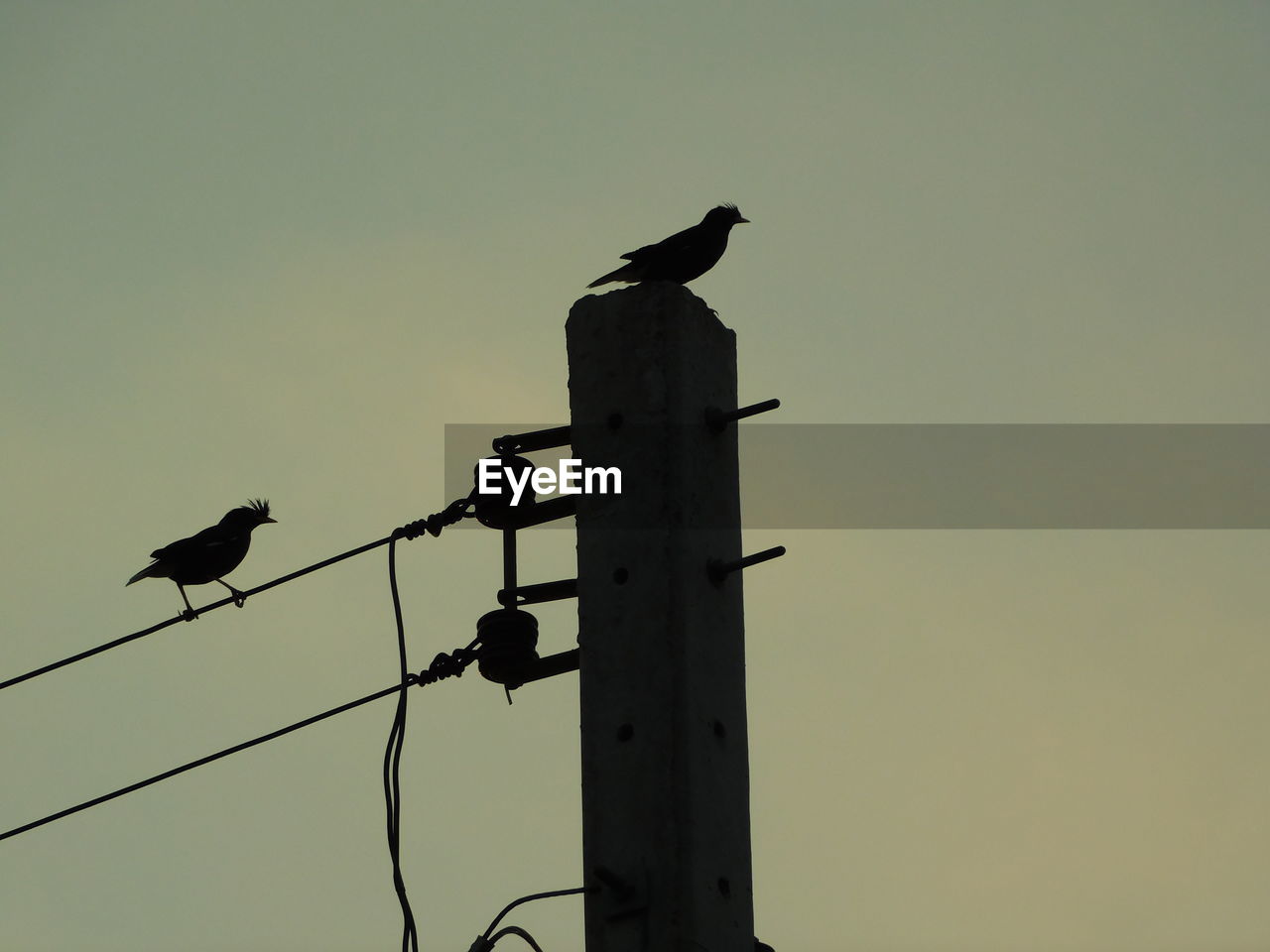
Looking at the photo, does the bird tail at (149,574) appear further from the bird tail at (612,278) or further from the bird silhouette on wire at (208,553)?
the bird tail at (612,278)

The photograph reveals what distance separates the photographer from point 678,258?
739 cm

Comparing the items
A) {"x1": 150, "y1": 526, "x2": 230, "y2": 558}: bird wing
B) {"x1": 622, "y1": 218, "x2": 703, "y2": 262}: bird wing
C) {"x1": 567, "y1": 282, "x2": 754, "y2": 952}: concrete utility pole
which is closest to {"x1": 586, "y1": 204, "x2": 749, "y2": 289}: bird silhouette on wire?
{"x1": 622, "y1": 218, "x2": 703, "y2": 262}: bird wing

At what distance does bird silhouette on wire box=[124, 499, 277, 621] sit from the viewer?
10.7 metres

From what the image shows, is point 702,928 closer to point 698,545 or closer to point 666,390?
point 698,545

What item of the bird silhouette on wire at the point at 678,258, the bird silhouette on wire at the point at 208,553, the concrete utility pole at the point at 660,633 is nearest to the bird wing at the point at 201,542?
the bird silhouette on wire at the point at 208,553

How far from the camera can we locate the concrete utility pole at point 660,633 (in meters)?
4.65

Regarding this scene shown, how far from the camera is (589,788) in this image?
485 centimetres

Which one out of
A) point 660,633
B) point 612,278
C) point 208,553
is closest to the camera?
point 660,633

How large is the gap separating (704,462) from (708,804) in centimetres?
99

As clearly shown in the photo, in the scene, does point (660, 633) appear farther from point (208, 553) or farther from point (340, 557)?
point (208, 553)

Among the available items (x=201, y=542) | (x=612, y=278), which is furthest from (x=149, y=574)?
(x=612, y=278)

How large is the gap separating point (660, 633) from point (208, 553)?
21.4ft

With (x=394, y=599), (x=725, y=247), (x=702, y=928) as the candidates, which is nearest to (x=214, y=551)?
(x=725, y=247)

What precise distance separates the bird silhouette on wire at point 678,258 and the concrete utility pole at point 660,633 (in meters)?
1.98
